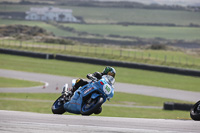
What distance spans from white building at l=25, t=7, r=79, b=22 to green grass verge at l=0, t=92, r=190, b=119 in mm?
110954

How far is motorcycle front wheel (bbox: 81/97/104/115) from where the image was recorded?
10289mm

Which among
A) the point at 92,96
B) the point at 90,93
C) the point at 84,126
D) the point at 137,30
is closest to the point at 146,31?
the point at 137,30

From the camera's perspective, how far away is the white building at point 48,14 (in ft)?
453

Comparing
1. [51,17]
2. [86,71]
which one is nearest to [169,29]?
[51,17]

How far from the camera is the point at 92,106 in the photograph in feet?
34.4

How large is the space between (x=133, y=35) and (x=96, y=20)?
26.0m

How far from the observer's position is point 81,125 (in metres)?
7.11

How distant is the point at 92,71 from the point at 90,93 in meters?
32.0

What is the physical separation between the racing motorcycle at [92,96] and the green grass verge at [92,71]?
83.7 ft

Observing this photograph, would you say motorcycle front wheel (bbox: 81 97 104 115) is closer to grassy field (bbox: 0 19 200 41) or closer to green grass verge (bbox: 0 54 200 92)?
green grass verge (bbox: 0 54 200 92)

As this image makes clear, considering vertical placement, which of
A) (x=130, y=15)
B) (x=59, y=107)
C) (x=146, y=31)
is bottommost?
(x=146, y=31)

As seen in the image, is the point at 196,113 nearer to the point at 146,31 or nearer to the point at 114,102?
the point at 114,102

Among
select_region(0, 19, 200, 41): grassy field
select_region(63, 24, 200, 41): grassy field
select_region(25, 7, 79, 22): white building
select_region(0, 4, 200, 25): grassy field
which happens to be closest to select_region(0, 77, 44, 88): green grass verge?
select_region(0, 19, 200, 41): grassy field

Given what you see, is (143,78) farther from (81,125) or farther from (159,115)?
(81,125)
